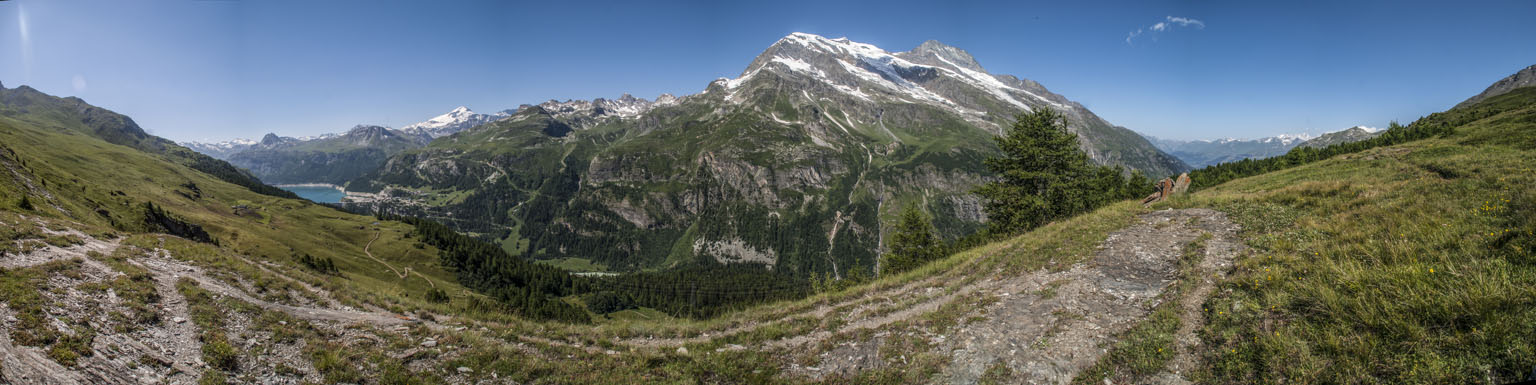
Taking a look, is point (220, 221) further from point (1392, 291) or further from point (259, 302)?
point (1392, 291)

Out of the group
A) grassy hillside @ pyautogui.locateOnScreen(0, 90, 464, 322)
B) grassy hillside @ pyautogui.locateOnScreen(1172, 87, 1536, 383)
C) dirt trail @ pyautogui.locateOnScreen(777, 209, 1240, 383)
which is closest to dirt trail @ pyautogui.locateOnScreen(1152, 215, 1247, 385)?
dirt trail @ pyautogui.locateOnScreen(777, 209, 1240, 383)

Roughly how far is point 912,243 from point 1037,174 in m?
15.0

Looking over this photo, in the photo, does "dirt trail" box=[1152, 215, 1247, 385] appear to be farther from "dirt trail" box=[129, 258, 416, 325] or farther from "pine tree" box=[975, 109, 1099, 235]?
"dirt trail" box=[129, 258, 416, 325]

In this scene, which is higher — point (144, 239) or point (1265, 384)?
point (144, 239)

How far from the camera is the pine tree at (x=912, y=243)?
4134 centimetres

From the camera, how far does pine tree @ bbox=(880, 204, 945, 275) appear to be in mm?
41338

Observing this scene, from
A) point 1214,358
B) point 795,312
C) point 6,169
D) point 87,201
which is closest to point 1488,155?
point 1214,358

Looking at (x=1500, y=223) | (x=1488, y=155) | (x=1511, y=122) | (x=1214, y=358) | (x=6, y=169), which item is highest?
(x=6, y=169)

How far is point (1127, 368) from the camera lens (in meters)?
8.29

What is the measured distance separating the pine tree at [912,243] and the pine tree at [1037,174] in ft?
28.1

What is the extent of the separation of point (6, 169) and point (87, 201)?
6.96 meters

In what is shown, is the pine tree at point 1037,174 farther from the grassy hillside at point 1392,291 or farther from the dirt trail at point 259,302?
the dirt trail at point 259,302

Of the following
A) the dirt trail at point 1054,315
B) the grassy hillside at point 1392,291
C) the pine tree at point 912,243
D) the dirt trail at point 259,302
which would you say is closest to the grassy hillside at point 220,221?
the dirt trail at point 259,302

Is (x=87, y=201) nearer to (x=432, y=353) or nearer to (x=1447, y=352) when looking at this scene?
(x=432, y=353)
